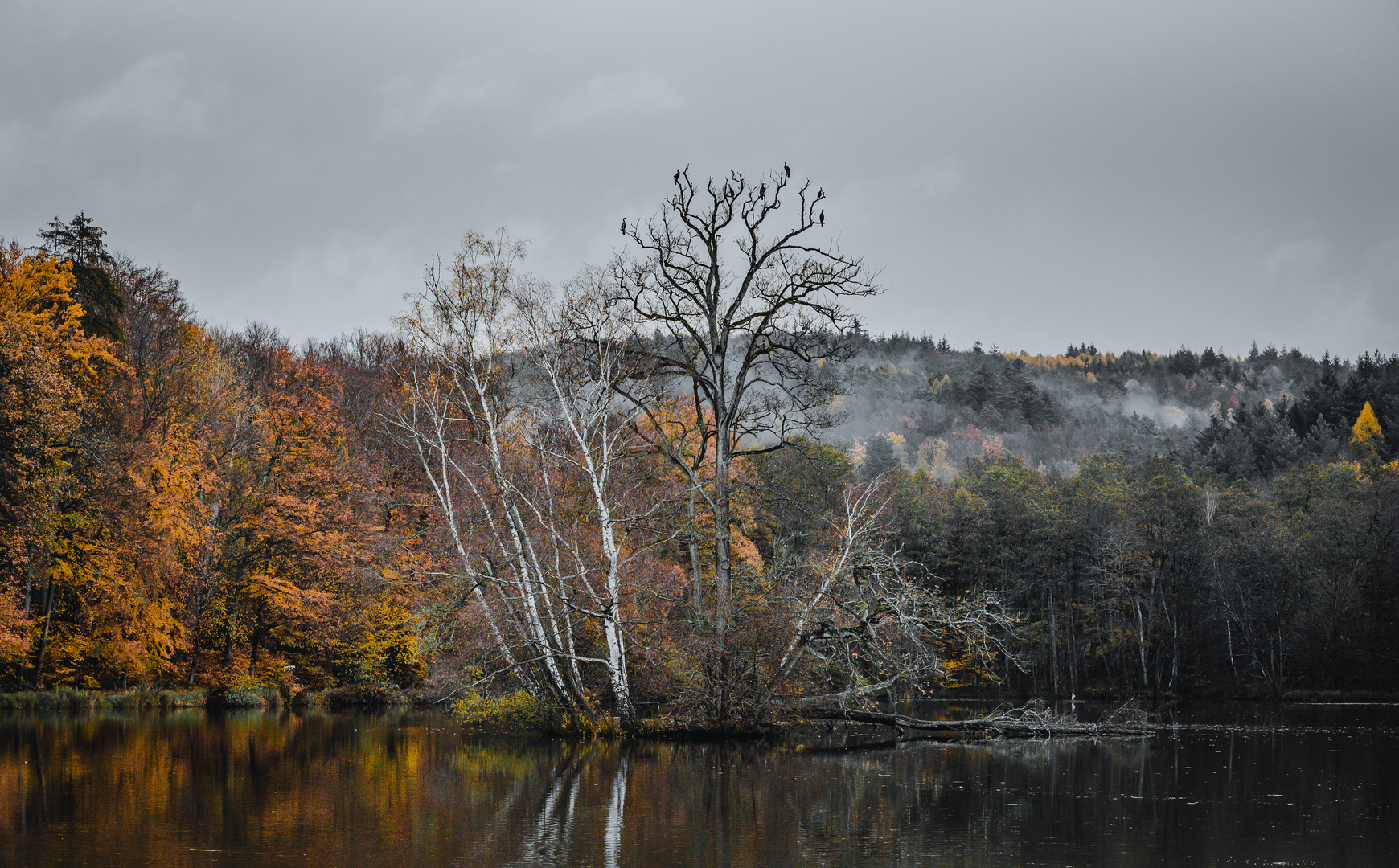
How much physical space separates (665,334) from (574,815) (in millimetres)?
18706

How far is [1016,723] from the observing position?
24.8 meters

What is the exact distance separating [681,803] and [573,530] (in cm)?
1390

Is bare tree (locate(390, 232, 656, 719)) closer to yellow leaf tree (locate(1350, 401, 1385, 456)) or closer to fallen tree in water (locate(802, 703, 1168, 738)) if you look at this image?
fallen tree in water (locate(802, 703, 1168, 738))

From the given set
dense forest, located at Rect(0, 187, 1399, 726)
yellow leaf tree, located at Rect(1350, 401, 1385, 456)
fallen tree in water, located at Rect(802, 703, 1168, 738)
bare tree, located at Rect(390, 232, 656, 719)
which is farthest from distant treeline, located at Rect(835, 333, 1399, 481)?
bare tree, located at Rect(390, 232, 656, 719)

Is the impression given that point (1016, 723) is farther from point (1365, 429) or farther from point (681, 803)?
point (1365, 429)

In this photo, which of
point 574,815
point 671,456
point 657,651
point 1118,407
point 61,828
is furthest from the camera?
point 1118,407

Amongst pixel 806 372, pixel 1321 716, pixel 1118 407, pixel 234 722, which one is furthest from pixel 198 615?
pixel 1118 407

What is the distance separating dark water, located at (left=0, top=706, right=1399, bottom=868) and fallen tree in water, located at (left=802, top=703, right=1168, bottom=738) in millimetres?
618

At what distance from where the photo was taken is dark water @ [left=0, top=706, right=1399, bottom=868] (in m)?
10.6

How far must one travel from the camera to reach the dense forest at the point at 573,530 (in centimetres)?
2547

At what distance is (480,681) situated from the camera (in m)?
24.6

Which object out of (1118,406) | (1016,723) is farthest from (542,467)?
(1118,406)

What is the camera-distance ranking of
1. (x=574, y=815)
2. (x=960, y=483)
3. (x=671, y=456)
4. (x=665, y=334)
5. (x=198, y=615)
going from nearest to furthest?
(x=574, y=815)
(x=671, y=456)
(x=665, y=334)
(x=198, y=615)
(x=960, y=483)

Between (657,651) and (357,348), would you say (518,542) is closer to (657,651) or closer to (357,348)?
(657,651)
